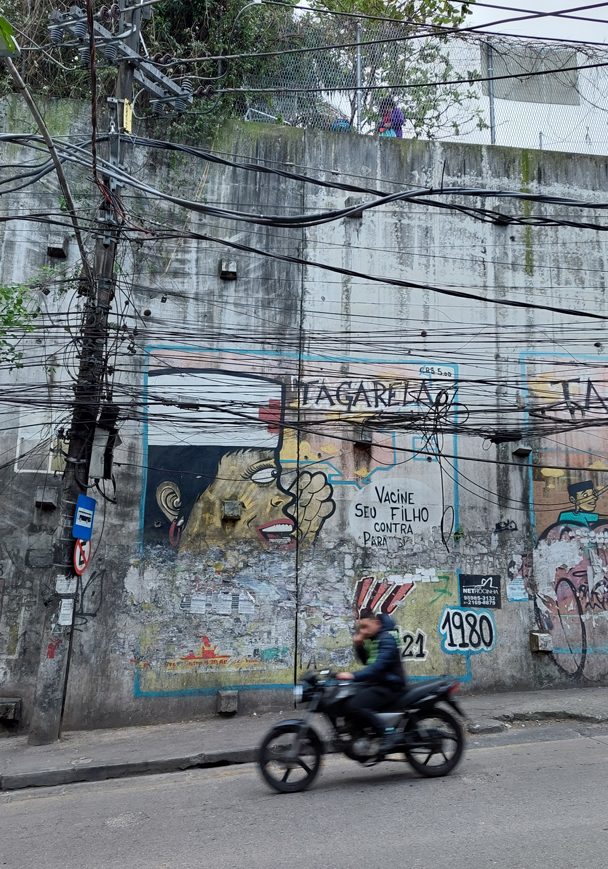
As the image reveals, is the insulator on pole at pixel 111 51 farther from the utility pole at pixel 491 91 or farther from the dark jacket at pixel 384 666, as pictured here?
the dark jacket at pixel 384 666

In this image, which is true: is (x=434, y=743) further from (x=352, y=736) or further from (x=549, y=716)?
(x=549, y=716)

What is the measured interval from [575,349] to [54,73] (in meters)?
9.96

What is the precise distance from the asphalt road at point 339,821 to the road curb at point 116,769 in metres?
→ 0.26

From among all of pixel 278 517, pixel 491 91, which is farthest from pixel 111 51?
pixel 491 91

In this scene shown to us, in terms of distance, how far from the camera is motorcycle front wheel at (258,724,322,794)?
19.2 ft

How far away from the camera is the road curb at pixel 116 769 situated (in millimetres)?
7309

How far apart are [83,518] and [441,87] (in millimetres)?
10160

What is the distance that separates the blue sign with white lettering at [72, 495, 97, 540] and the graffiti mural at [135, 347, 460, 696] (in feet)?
4.86

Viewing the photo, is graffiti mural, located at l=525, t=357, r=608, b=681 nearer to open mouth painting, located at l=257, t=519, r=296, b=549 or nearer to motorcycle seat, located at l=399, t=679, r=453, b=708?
open mouth painting, located at l=257, t=519, r=296, b=549

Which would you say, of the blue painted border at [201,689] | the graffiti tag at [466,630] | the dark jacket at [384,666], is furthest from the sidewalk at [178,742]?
the dark jacket at [384,666]

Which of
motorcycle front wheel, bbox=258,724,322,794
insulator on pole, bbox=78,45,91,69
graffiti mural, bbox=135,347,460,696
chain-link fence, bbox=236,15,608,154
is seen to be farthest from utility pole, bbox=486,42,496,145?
motorcycle front wheel, bbox=258,724,322,794

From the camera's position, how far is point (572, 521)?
36.8ft

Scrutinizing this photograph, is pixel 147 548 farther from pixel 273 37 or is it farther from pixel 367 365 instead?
pixel 273 37

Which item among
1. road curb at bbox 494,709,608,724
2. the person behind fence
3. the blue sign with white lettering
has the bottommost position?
road curb at bbox 494,709,608,724
